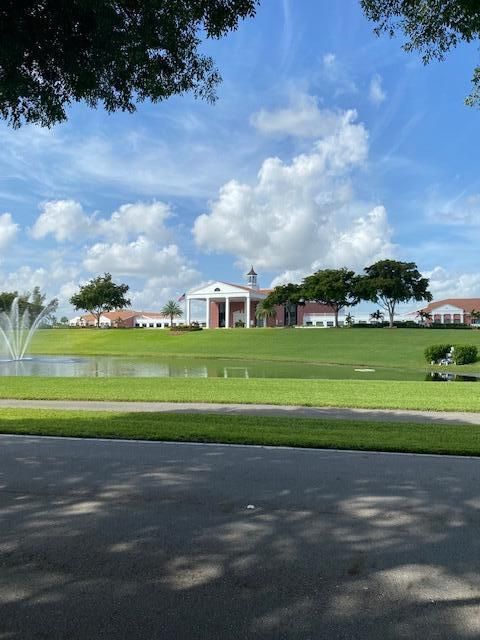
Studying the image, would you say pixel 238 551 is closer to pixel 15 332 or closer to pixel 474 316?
pixel 15 332

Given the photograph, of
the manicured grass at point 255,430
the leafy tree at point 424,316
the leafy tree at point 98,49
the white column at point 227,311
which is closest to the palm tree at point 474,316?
the leafy tree at point 424,316

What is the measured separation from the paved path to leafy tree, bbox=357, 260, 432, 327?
7432 centimetres

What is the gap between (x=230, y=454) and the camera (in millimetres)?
7672

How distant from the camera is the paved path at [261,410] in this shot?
11.5 m

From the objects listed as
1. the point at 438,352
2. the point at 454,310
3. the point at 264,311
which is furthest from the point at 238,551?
the point at 454,310

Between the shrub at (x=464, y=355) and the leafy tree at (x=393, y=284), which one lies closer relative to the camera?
the shrub at (x=464, y=355)

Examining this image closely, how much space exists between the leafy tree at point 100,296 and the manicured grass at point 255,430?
312 ft

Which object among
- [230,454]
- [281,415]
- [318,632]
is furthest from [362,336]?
[318,632]

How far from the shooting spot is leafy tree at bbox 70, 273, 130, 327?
10362cm

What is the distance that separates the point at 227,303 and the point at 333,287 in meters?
22.5

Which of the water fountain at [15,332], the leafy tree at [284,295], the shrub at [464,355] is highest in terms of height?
the leafy tree at [284,295]

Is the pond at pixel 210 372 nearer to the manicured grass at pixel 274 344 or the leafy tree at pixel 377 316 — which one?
the manicured grass at pixel 274 344

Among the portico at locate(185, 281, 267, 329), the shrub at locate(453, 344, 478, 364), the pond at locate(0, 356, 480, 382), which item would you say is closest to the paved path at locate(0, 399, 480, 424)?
the pond at locate(0, 356, 480, 382)

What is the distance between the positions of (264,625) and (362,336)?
209ft
